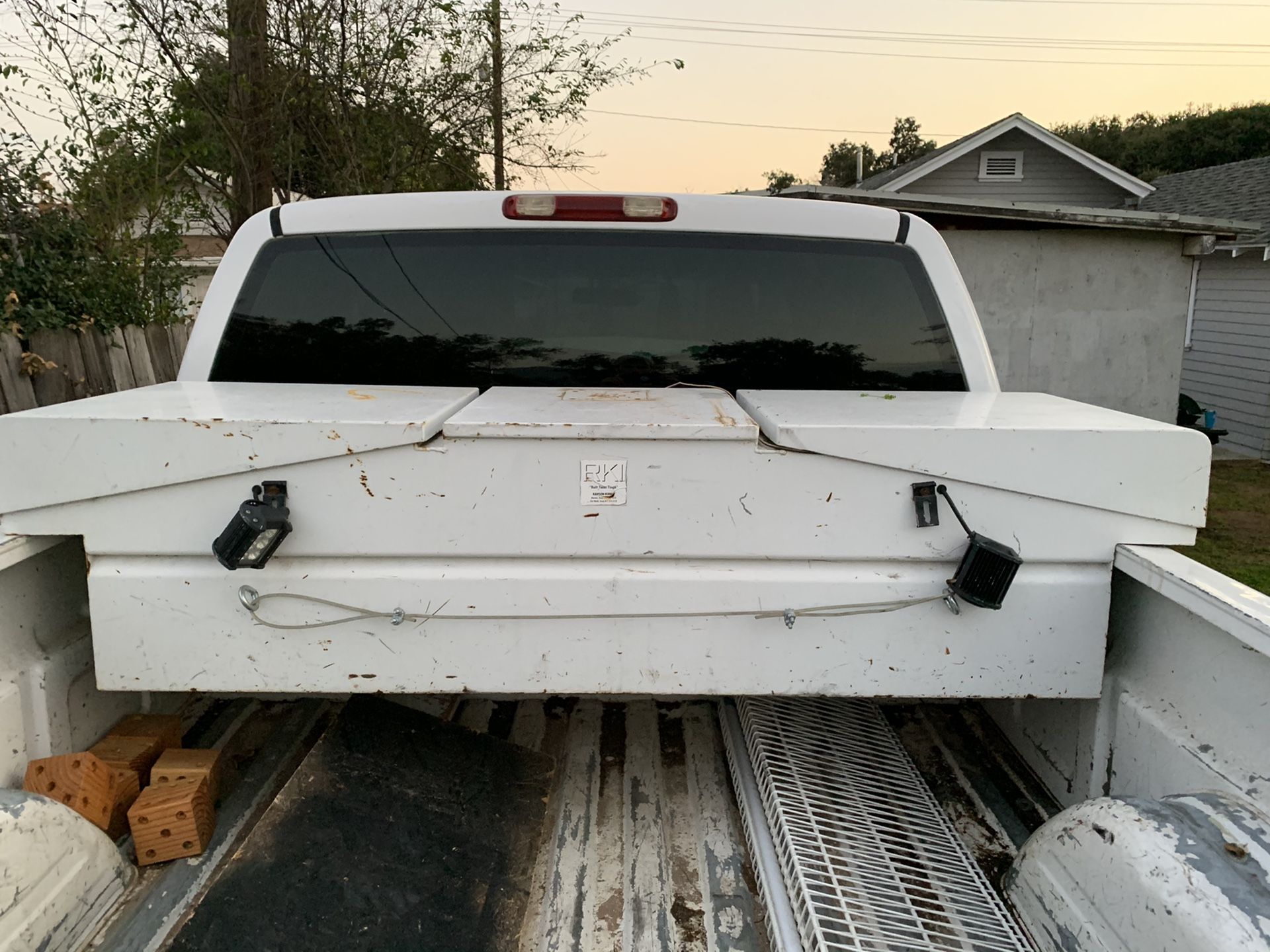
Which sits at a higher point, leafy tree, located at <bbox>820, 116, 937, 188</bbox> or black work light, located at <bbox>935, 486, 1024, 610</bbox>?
leafy tree, located at <bbox>820, 116, 937, 188</bbox>

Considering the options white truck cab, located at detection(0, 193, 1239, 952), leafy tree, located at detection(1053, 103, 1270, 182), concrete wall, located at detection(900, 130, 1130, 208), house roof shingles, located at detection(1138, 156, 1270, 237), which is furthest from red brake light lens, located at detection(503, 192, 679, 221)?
leafy tree, located at detection(1053, 103, 1270, 182)

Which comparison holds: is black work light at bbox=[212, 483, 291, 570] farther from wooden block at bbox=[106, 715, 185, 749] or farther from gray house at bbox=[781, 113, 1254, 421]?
gray house at bbox=[781, 113, 1254, 421]

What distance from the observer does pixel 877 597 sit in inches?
76.5

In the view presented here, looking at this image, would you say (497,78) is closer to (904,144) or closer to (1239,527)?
(1239,527)

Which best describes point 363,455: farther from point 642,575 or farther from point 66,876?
point 66,876

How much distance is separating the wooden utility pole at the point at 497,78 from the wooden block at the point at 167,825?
31.3ft

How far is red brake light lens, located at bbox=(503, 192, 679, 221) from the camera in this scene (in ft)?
8.12

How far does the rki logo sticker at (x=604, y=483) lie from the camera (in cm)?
188

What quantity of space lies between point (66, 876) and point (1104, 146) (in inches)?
2229

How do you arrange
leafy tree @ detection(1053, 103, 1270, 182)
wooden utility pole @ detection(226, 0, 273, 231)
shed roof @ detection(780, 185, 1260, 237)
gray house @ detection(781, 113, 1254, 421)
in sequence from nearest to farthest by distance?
wooden utility pole @ detection(226, 0, 273, 231), shed roof @ detection(780, 185, 1260, 237), gray house @ detection(781, 113, 1254, 421), leafy tree @ detection(1053, 103, 1270, 182)

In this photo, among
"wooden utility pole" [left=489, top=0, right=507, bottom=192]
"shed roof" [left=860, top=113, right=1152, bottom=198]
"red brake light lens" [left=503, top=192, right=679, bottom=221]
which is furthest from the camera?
"shed roof" [left=860, top=113, right=1152, bottom=198]

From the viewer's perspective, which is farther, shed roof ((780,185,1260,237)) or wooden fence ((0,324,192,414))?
shed roof ((780,185,1260,237))

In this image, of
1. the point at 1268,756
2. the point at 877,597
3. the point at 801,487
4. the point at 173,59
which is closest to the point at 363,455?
the point at 801,487

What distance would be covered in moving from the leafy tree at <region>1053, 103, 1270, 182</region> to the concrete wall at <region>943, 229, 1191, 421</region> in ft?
104
